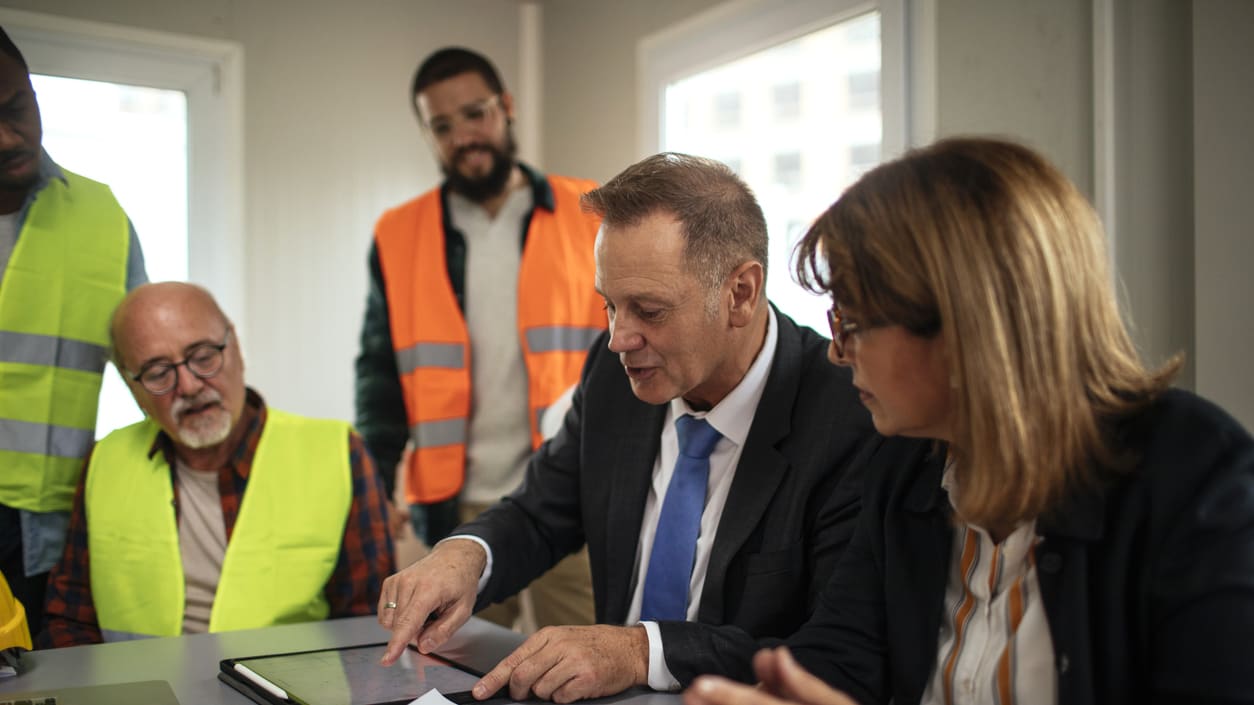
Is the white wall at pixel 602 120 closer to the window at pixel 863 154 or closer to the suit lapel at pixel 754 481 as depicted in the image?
the window at pixel 863 154

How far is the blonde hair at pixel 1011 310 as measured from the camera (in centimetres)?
105

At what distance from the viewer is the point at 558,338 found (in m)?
3.22

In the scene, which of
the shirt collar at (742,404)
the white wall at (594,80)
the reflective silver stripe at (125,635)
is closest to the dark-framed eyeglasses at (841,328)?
the shirt collar at (742,404)

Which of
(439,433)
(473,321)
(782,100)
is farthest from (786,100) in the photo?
(439,433)

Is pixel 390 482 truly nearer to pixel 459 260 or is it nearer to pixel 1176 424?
pixel 459 260

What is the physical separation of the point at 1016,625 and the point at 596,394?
3.09ft

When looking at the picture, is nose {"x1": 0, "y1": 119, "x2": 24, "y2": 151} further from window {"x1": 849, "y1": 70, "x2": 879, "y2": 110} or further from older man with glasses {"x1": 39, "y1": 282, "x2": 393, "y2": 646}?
window {"x1": 849, "y1": 70, "x2": 879, "y2": 110}

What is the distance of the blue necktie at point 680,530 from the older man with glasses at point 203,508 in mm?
809

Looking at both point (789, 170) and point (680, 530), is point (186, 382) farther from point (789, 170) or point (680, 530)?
point (789, 170)

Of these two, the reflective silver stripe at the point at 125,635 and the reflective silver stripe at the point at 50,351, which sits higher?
the reflective silver stripe at the point at 50,351

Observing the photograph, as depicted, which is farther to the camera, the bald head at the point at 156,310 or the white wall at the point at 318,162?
the white wall at the point at 318,162

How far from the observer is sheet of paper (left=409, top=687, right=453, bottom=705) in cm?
130

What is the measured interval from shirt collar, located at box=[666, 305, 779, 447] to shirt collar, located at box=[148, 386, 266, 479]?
1072 mm

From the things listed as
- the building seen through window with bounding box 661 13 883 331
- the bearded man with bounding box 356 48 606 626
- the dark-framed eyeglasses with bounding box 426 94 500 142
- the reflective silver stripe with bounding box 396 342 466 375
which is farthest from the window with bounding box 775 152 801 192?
the reflective silver stripe with bounding box 396 342 466 375
